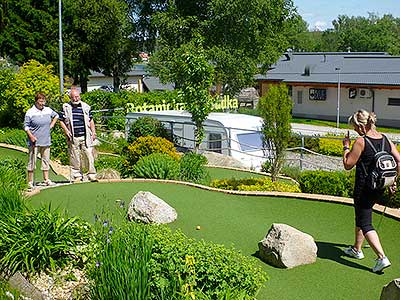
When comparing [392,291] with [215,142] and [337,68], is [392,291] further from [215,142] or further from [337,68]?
[337,68]

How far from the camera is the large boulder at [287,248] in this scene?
6621mm

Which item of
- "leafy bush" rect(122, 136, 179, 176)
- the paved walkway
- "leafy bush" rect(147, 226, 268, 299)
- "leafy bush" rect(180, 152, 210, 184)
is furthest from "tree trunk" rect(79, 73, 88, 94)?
"leafy bush" rect(147, 226, 268, 299)

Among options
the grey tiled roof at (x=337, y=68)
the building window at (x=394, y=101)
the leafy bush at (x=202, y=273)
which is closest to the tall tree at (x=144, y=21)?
the grey tiled roof at (x=337, y=68)

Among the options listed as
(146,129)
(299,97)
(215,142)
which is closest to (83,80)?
(299,97)

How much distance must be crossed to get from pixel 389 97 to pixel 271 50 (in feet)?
29.5

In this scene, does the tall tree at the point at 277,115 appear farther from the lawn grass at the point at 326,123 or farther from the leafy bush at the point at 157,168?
the lawn grass at the point at 326,123

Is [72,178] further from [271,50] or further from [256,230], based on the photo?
[271,50]

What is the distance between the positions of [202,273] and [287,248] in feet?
Result: 6.36

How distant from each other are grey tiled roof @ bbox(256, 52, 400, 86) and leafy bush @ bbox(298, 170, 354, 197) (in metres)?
30.9

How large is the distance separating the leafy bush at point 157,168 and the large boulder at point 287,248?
19.6 ft

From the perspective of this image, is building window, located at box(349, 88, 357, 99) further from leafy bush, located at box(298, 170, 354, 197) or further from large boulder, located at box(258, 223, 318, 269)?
large boulder, located at box(258, 223, 318, 269)

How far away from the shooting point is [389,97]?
40.9 metres

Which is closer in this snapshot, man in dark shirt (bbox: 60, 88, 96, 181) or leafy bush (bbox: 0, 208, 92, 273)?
leafy bush (bbox: 0, 208, 92, 273)

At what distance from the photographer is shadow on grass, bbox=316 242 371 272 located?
22.4ft
